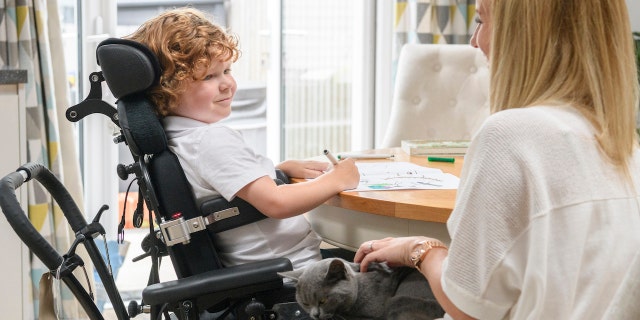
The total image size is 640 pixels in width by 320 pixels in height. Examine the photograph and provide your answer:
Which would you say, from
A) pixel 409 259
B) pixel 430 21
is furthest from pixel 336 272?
pixel 430 21

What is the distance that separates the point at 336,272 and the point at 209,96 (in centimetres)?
58

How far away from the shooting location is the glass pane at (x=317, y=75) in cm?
379

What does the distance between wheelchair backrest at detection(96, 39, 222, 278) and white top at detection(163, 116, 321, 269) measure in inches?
2.2

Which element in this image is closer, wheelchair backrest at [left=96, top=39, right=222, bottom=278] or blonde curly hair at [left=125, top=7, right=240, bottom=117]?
wheelchair backrest at [left=96, top=39, right=222, bottom=278]

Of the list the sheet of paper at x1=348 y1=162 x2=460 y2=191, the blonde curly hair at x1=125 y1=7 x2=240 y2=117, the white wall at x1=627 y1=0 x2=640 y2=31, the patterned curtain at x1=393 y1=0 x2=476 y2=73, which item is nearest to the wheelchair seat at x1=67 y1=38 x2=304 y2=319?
the blonde curly hair at x1=125 y1=7 x2=240 y2=117

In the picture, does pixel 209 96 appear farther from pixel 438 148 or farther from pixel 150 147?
pixel 438 148

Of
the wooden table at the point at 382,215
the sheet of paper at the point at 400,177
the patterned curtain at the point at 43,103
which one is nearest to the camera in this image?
the wooden table at the point at 382,215

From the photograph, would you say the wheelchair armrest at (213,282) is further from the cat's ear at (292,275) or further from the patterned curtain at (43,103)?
the patterned curtain at (43,103)

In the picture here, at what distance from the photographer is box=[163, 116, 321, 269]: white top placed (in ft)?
5.41

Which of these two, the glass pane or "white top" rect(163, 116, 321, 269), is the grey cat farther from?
the glass pane

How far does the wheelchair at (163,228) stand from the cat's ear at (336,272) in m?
0.14

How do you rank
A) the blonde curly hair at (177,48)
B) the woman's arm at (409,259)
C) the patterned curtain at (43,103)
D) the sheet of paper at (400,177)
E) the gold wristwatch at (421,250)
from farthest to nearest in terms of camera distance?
the patterned curtain at (43,103) → the sheet of paper at (400,177) → the blonde curly hair at (177,48) → the gold wristwatch at (421,250) → the woman's arm at (409,259)

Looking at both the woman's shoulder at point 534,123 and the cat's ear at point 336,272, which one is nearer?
the woman's shoulder at point 534,123

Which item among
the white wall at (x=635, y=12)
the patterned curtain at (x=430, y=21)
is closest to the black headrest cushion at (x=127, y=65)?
the patterned curtain at (x=430, y=21)
